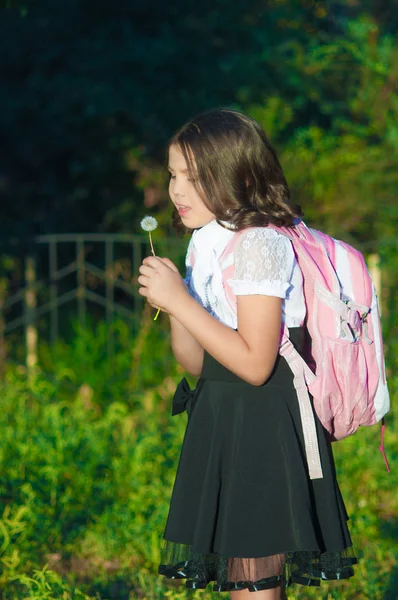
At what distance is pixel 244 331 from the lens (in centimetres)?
203

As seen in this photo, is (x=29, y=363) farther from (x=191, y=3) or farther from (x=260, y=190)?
(x=260, y=190)

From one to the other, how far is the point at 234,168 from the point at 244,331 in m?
0.37

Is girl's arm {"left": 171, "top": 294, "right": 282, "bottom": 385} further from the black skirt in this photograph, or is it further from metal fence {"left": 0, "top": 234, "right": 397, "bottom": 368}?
metal fence {"left": 0, "top": 234, "right": 397, "bottom": 368}

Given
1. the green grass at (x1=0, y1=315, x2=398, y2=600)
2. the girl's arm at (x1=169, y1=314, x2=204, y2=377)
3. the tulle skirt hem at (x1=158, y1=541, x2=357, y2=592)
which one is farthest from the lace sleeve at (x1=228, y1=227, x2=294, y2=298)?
the green grass at (x1=0, y1=315, x2=398, y2=600)

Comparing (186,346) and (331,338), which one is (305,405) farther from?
(186,346)

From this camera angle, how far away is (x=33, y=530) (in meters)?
3.54

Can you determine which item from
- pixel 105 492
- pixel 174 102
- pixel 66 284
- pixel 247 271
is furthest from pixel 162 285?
pixel 66 284

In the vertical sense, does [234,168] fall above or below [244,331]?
above

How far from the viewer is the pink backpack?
2.12 m

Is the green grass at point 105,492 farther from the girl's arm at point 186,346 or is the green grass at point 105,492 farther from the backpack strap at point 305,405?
the backpack strap at point 305,405

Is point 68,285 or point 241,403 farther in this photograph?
point 68,285

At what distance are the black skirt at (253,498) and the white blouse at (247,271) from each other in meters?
0.11

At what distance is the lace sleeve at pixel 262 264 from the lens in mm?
2021

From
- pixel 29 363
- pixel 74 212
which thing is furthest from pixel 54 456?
pixel 74 212
